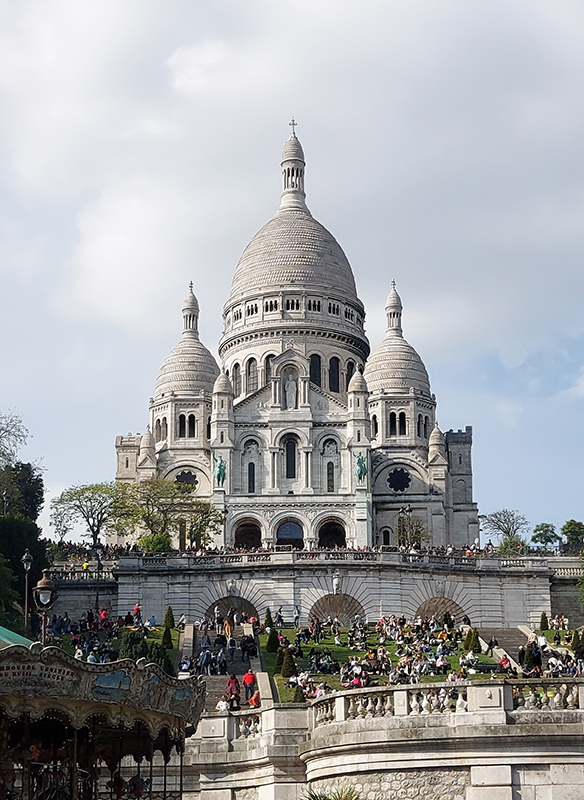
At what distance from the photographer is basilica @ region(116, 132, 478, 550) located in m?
97.8

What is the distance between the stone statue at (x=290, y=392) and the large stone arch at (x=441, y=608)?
3715 centimetres

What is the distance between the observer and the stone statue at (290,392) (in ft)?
339

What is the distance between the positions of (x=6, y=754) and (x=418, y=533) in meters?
71.1

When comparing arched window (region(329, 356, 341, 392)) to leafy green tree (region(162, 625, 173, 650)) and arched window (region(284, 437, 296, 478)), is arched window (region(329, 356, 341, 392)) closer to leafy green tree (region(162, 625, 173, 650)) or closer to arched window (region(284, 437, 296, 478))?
arched window (region(284, 437, 296, 478))

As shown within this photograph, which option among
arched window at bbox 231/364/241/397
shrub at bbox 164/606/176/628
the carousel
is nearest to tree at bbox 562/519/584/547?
arched window at bbox 231/364/241/397

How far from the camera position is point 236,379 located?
113 meters

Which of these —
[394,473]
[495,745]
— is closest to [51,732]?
[495,745]

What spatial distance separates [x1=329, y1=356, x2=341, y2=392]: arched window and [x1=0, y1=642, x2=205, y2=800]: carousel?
8301 centimetres

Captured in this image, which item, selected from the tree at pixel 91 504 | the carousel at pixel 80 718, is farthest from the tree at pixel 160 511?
the carousel at pixel 80 718

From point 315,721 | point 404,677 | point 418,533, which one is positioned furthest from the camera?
point 418,533

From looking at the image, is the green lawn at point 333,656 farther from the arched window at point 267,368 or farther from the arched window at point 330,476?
the arched window at point 267,368

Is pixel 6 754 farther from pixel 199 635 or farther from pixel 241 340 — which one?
pixel 241 340

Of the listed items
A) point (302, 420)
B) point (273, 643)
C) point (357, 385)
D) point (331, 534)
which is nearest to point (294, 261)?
point (357, 385)

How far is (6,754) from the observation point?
83.2ft
